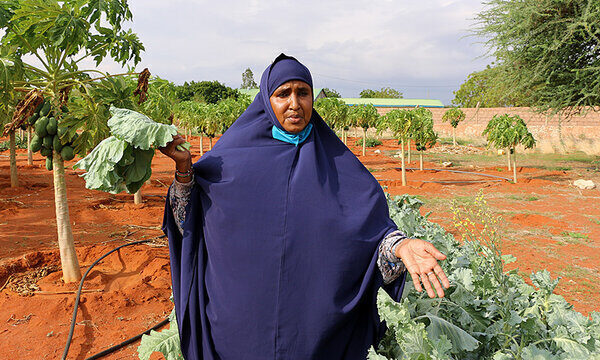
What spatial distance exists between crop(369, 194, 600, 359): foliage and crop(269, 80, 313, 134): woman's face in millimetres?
851

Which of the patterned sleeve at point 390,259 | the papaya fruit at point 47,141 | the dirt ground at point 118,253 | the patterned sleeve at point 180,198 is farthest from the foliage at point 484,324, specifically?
the papaya fruit at point 47,141

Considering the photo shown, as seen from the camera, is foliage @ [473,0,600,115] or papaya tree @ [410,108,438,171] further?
papaya tree @ [410,108,438,171]

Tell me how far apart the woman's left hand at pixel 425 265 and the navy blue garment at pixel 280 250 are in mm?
274

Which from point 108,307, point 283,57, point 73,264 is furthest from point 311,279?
point 73,264

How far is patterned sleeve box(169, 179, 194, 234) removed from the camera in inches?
70.8

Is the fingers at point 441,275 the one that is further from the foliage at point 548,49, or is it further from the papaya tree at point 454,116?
the papaya tree at point 454,116

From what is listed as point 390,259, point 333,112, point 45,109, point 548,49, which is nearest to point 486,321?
point 390,259

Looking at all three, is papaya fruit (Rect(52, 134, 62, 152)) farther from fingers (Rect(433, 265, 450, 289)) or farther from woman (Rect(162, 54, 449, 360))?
fingers (Rect(433, 265, 450, 289))

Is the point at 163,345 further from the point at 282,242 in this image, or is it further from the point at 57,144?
the point at 57,144

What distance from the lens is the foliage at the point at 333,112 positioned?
23.6 metres

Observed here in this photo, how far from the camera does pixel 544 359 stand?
5.78ft

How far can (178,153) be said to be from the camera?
165cm

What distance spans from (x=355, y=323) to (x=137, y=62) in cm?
378

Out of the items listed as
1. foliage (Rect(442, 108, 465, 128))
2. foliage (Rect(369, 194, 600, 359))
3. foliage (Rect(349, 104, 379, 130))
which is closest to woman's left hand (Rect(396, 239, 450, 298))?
foliage (Rect(369, 194, 600, 359))
